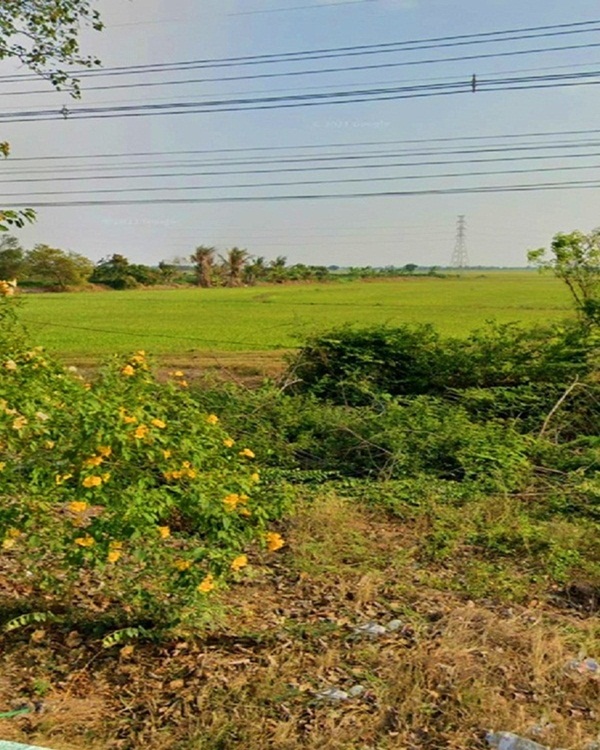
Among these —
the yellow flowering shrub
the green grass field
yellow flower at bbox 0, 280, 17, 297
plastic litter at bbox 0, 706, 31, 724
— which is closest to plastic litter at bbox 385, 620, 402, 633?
the yellow flowering shrub

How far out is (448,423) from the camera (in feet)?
19.8

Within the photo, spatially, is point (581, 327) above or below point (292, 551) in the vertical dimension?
above

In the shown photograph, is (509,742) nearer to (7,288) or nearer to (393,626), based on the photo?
(393,626)

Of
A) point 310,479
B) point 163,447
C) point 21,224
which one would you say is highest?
point 21,224

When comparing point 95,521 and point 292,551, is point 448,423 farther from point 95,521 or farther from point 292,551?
point 95,521

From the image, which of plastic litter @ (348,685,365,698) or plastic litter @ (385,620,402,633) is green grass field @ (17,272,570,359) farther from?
plastic litter @ (348,685,365,698)

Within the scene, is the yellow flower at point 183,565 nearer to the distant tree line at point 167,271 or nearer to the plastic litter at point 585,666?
the plastic litter at point 585,666

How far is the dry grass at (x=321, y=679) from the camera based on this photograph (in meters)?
2.06

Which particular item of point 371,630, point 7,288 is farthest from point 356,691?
point 7,288

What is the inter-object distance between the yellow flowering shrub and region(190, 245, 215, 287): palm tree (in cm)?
5552

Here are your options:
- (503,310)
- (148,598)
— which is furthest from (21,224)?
(503,310)

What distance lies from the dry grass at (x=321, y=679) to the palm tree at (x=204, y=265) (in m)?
55.7

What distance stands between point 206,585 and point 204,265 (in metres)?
56.7

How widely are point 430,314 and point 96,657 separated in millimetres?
23574
